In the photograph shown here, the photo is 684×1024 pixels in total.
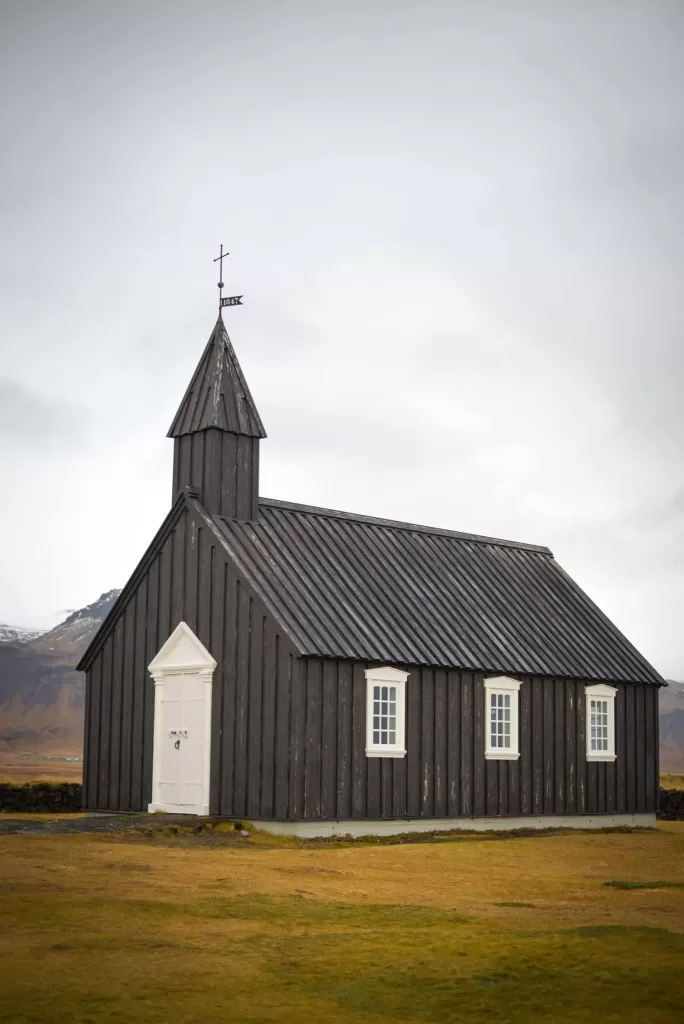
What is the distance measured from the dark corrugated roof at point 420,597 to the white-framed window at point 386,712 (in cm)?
40

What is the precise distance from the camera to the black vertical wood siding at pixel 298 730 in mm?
23016

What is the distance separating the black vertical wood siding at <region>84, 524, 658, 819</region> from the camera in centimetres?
2302

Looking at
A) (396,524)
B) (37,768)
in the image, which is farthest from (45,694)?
(396,524)

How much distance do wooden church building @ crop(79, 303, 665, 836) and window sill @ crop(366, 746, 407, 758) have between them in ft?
0.10

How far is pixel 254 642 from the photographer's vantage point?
23.5m

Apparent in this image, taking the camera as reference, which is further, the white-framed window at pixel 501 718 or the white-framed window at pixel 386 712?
the white-framed window at pixel 501 718

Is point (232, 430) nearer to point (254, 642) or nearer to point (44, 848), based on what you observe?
point (254, 642)

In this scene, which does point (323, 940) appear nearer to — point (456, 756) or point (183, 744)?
point (183, 744)

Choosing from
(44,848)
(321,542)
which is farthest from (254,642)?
(44,848)

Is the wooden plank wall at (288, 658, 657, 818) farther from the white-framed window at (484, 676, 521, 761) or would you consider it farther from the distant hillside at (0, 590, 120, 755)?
the distant hillside at (0, 590, 120, 755)

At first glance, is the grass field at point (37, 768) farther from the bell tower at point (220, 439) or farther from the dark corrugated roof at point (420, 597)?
the bell tower at point (220, 439)

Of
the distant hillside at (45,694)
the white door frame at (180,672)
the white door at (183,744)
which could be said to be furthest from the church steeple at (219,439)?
the distant hillside at (45,694)

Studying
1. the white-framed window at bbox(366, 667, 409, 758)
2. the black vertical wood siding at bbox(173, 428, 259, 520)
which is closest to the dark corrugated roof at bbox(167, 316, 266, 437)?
the black vertical wood siding at bbox(173, 428, 259, 520)

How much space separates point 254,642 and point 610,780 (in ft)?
36.2
